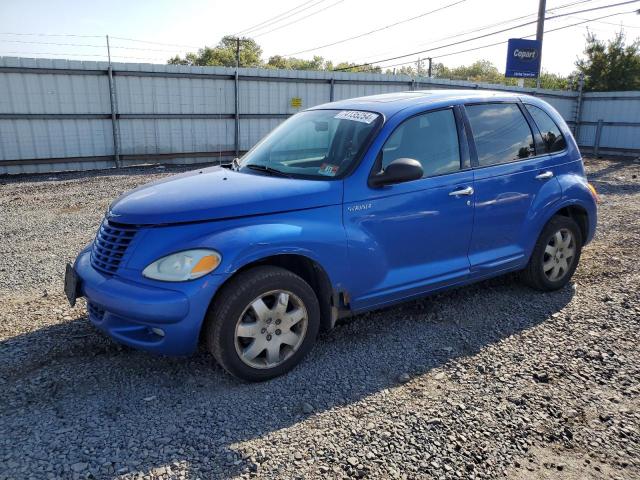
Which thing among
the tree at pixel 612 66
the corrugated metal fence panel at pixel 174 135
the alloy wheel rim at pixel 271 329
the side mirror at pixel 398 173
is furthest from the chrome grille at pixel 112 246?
the tree at pixel 612 66

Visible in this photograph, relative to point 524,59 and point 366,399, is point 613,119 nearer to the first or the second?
point 524,59

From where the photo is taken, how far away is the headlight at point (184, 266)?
10.2 feet

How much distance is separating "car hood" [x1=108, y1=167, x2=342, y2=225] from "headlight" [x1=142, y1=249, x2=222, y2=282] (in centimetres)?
24

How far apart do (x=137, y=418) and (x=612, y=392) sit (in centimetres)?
293

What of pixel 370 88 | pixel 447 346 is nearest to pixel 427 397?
pixel 447 346

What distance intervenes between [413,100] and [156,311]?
2.57m

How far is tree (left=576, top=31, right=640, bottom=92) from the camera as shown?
27.2 meters

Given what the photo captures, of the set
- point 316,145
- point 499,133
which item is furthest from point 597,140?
point 316,145

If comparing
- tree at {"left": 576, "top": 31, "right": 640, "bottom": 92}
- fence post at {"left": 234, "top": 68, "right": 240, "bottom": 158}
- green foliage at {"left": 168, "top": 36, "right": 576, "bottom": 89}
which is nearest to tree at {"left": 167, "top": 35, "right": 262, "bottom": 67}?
green foliage at {"left": 168, "top": 36, "right": 576, "bottom": 89}

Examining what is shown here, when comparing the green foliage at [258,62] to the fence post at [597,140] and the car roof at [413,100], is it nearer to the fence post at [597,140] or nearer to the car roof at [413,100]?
the fence post at [597,140]

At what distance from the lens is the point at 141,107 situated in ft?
45.0

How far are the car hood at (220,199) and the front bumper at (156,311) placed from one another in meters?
0.42

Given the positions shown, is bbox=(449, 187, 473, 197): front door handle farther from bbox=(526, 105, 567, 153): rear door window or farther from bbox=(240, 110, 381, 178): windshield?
bbox=(526, 105, 567, 153): rear door window

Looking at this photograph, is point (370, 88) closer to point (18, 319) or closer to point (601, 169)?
point (601, 169)
